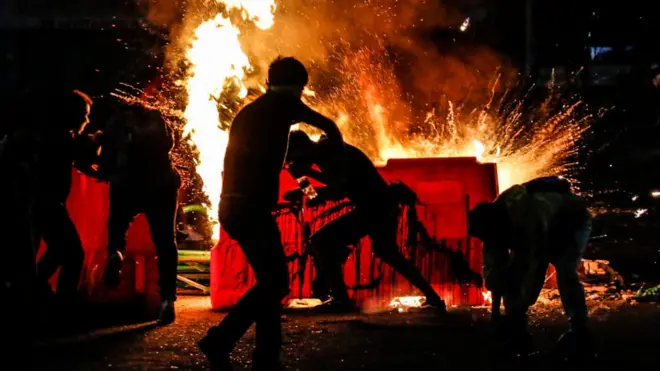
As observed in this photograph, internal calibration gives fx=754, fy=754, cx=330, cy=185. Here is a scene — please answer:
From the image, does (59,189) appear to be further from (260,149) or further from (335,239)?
(335,239)

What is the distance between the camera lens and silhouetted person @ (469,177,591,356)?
4.56 metres

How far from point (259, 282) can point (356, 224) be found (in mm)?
2908

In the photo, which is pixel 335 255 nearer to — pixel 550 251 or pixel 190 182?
pixel 550 251

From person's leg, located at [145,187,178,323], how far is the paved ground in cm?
22

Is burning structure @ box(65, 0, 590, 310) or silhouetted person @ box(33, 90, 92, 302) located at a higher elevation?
burning structure @ box(65, 0, 590, 310)

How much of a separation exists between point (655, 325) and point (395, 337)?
2.17 m

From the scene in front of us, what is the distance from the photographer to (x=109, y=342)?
5.18m

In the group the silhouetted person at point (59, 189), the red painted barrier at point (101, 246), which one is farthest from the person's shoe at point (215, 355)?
the red painted barrier at point (101, 246)

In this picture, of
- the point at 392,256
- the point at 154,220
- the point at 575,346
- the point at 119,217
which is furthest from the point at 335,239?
the point at 575,346

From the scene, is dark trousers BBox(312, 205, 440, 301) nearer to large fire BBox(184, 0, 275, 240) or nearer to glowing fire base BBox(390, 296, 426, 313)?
glowing fire base BBox(390, 296, 426, 313)

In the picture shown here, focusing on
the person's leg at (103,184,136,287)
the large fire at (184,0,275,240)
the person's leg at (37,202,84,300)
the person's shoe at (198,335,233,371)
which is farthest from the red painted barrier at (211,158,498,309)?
the person's shoe at (198,335,233,371)

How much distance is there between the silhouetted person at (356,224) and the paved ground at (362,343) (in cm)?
38

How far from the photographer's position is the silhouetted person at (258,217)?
401cm

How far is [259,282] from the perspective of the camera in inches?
159
